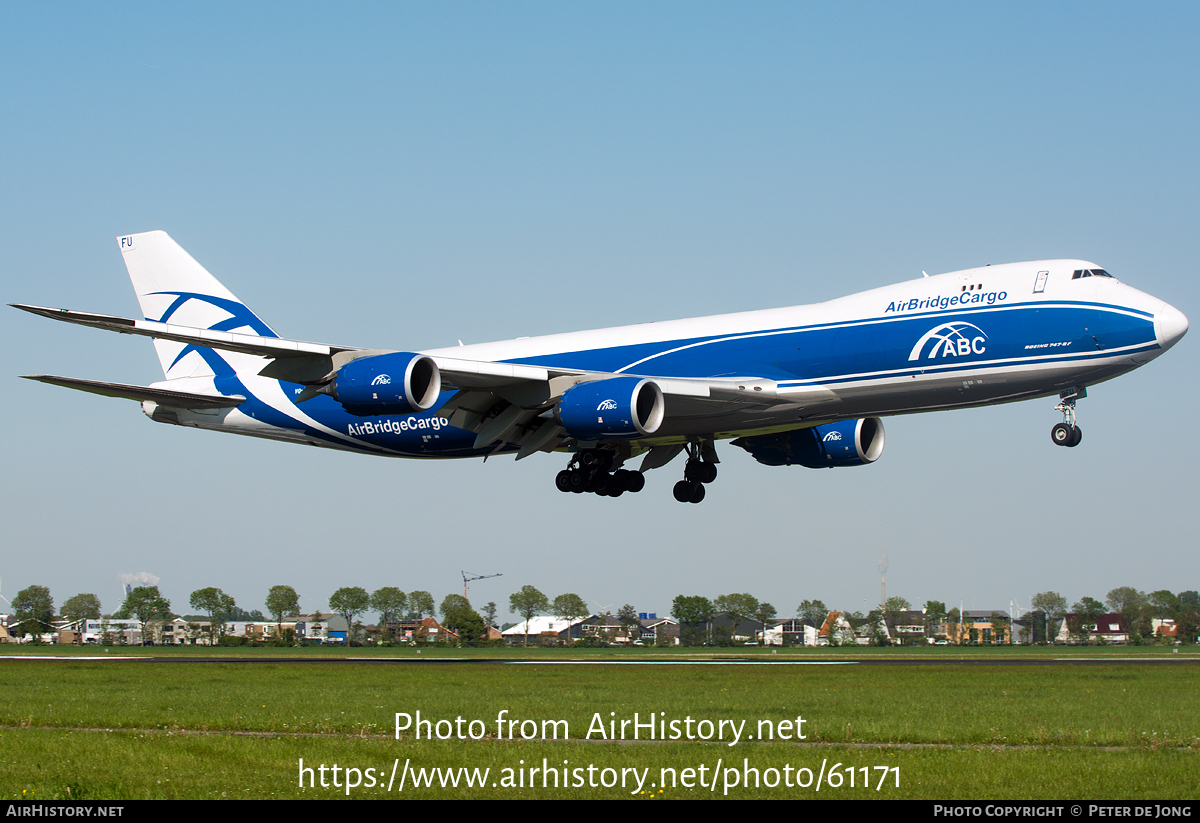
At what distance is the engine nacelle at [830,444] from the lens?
42.3m

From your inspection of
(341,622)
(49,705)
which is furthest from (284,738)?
(341,622)

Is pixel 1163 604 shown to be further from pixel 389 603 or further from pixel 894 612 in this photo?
pixel 389 603

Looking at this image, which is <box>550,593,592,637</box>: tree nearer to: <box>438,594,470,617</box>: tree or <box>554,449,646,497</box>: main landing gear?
<box>438,594,470,617</box>: tree

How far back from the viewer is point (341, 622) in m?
159

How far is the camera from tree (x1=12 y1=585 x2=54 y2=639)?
420 ft

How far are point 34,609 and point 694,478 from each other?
4558 inches

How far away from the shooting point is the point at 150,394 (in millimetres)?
41969

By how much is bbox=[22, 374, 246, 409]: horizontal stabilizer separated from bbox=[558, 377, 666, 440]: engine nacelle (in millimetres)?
15241

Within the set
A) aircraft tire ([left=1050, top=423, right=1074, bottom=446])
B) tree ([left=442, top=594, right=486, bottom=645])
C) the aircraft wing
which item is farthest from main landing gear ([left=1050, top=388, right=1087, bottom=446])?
tree ([left=442, top=594, right=486, bottom=645])

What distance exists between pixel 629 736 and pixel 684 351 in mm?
18006

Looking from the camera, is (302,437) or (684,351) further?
(302,437)

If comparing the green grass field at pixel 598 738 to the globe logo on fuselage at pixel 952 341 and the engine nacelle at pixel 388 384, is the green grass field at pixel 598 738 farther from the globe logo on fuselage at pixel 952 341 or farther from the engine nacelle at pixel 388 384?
the globe logo on fuselage at pixel 952 341
